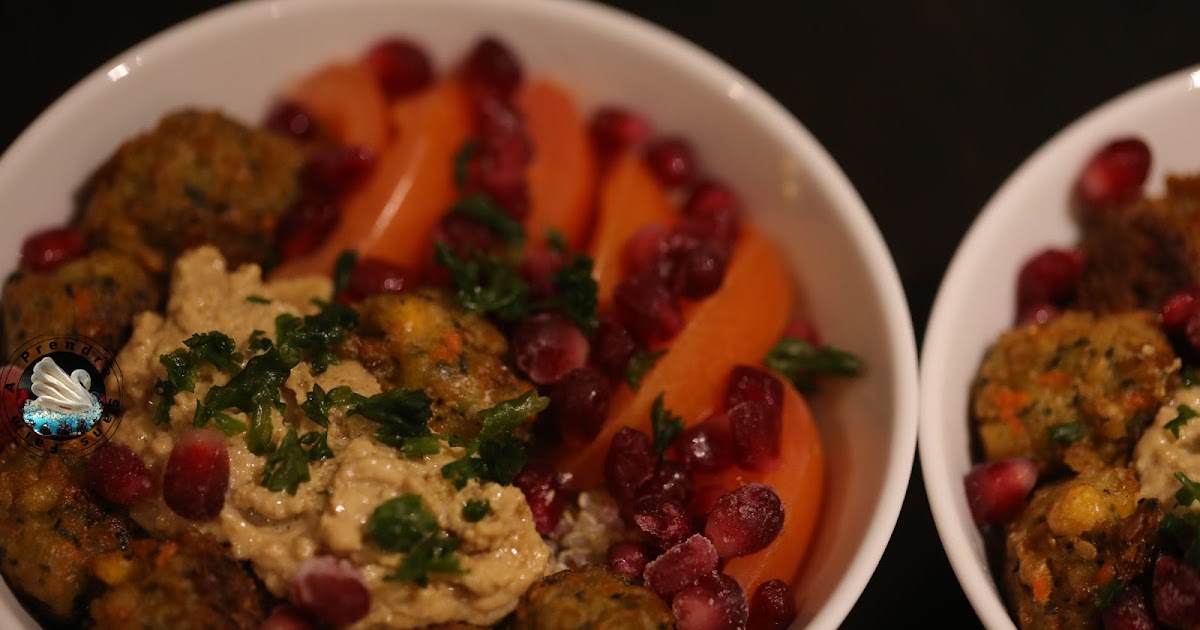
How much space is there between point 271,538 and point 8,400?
83cm

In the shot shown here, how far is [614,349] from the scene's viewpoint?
287 cm

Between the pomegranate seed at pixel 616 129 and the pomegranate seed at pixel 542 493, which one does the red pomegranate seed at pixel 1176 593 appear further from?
the pomegranate seed at pixel 616 129

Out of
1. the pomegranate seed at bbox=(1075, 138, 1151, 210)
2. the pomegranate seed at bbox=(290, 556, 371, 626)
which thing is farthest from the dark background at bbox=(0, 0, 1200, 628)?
the pomegranate seed at bbox=(290, 556, 371, 626)

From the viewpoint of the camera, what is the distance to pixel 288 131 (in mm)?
3463

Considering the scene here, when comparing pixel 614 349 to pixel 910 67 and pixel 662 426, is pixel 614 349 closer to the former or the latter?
pixel 662 426

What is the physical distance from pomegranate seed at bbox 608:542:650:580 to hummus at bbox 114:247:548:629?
0.22 m

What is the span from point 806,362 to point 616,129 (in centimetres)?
107

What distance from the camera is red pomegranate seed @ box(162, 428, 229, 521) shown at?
2.30 meters

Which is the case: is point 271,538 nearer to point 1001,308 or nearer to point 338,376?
point 338,376


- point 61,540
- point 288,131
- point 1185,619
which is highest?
point 288,131

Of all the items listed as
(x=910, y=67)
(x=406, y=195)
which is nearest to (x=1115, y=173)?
(x=910, y=67)

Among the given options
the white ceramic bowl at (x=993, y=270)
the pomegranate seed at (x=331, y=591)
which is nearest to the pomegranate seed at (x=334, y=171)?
the pomegranate seed at (x=331, y=591)

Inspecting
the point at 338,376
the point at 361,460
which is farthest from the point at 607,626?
the point at 338,376

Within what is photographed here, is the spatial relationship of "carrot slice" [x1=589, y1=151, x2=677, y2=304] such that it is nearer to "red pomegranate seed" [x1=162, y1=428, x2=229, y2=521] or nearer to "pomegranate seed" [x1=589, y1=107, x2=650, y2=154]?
"pomegranate seed" [x1=589, y1=107, x2=650, y2=154]
